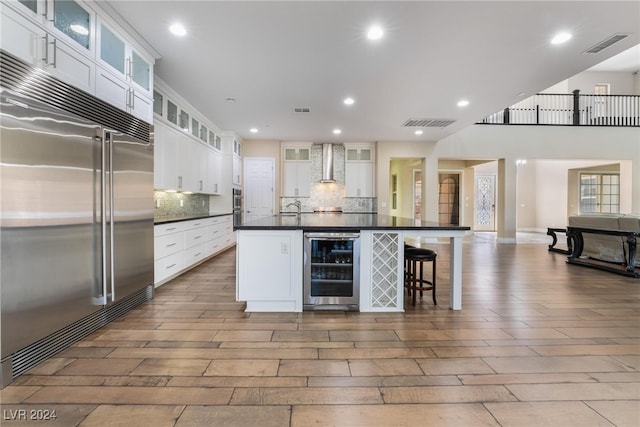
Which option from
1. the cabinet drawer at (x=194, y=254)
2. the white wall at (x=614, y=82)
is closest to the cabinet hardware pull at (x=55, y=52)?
the cabinet drawer at (x=194, y=254)

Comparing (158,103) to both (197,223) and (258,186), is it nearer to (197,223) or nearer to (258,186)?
(197,223)

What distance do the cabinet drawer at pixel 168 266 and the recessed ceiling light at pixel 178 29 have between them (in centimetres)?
251

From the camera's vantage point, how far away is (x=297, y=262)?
306cm

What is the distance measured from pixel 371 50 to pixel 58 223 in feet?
10.6

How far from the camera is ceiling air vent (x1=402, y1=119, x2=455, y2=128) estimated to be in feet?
20.4

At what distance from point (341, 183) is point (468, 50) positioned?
5.22 m

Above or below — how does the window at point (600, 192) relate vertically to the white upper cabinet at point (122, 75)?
below

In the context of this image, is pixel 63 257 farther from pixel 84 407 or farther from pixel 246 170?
pixel 246 170

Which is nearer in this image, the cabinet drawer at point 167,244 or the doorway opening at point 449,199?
the cabinet drawer at point 167,244

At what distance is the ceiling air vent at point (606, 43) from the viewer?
3.12m

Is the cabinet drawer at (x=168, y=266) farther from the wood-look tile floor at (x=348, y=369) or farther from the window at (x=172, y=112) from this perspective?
the window at (x=172, y=112)

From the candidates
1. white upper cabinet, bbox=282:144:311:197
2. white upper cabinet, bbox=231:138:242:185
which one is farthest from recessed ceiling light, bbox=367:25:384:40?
white upper cabinet, bbox=282:144:311:197

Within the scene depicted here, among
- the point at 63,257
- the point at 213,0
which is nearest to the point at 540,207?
the point at 213,0

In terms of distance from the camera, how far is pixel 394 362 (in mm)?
2090
